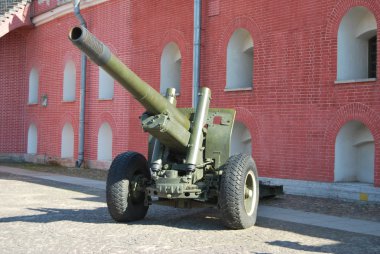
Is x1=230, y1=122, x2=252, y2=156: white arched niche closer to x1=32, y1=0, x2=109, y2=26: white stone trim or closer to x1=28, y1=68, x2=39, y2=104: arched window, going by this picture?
x1=32, y1=0, x2=109, y2=26: white stone trim

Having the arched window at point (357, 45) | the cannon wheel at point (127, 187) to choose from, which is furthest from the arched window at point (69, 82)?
the cannon wheel at point (127, 187)

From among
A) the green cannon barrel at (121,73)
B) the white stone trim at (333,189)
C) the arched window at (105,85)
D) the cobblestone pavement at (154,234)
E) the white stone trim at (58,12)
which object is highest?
the white stone trim at (58,12)

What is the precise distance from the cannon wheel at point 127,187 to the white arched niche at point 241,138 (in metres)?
6.61

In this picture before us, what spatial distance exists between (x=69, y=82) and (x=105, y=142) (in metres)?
3.70

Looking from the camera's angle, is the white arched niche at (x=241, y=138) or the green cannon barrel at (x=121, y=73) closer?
the green cannon barrel at (x=121, y=73)

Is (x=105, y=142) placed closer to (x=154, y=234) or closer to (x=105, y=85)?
(x=105, y=85)

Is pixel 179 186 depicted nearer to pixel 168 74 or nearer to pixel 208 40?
pixel 208 40

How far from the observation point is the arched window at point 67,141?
22.8 m

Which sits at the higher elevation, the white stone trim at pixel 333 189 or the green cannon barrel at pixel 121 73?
the green cannon barrel at pixel 121 73

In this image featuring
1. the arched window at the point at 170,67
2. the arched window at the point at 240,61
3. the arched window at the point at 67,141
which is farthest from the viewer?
the arched window at the point at 67,141

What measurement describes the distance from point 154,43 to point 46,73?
25.6 ft

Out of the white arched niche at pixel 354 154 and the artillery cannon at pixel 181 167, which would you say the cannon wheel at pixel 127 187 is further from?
the white arched niche at pixel 354 154

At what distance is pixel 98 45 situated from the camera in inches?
289

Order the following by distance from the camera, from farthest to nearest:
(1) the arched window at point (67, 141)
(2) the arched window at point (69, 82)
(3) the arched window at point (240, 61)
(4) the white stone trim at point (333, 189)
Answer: (2) the arched window at point (69, 82) < (1) the arched window at point (67, 141) < (3) the arched window at point (240, 61) < (4) the white stone trim at point (333, 189)
